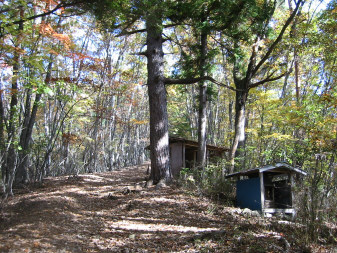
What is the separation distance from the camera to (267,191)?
816 cm

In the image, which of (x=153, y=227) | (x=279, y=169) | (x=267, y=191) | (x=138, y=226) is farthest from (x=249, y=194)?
(x=138, y=226)

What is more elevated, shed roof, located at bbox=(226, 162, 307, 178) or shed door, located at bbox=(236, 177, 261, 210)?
shed roof, located at bbox=(226, 162, 307, 178)

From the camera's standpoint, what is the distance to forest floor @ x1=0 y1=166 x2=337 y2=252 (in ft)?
13.8

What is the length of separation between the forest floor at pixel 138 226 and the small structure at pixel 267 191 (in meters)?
1.15

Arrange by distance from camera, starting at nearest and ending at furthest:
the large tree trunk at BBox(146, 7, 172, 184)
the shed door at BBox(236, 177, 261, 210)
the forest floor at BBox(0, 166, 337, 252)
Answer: the forest floor at BBox(0, 166, 337, 252), the shed door at BBox(236, 177, 261, 210), the large tree trunk at BBox(146, 7, 172, 184)

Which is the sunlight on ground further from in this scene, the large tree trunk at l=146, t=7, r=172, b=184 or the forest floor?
the large tree trunk at l=146, t=7, r=172, b=184

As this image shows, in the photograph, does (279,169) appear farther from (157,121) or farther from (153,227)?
(153,227)

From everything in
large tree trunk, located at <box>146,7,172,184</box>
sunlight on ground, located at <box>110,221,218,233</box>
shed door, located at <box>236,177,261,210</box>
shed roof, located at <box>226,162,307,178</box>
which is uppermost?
large tree trunk, located at <box>146,7,172,184</box>

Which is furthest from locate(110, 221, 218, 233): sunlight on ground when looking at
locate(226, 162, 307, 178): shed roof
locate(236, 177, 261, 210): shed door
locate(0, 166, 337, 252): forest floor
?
locate(226, 162, 307, 178): shed roof

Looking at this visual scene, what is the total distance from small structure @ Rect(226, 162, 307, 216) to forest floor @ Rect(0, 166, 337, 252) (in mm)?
1148

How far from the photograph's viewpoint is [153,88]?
8.60m

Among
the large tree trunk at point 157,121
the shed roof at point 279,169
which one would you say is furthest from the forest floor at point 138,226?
the shed roof at point 279,169

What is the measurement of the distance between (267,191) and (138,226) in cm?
486

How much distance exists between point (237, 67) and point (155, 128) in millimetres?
5483
